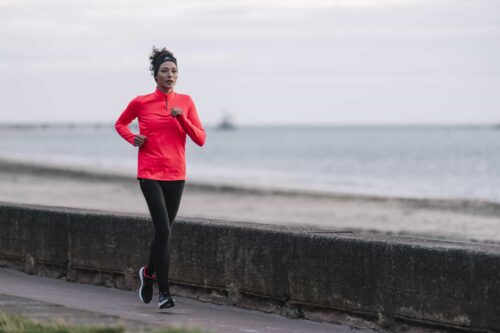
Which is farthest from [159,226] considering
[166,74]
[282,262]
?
[166,74]

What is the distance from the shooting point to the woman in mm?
7930

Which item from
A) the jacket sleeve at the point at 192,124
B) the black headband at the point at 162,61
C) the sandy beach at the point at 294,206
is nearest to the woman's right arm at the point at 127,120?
the black headband at the point at 162,61

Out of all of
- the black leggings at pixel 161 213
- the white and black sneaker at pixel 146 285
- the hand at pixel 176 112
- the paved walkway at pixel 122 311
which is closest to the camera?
the paved walkway at pixel 122 311

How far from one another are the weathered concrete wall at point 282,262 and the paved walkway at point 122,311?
184 millimetres

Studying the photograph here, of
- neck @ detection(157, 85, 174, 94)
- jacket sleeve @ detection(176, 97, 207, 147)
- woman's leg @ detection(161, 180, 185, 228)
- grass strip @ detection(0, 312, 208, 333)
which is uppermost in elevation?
neck @ detection(157, 85, 174, 94)

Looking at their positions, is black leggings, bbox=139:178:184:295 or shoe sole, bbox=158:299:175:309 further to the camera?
shoe sole, bbox=158:299:175:309

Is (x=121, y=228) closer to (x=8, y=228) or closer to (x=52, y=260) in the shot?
(x=52, y=260)

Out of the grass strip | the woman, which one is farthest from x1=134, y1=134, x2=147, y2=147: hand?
the grass strip

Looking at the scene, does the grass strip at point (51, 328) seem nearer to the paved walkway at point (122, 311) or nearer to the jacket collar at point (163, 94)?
the paved walkway at point (122, 311)

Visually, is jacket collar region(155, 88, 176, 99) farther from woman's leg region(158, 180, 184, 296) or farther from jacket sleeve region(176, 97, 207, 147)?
woman's leg region(158, 180, 184, 296)

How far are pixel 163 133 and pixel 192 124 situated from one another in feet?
0.77

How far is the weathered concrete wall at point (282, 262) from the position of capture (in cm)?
687

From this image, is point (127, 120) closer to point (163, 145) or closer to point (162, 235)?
point (163, 145)

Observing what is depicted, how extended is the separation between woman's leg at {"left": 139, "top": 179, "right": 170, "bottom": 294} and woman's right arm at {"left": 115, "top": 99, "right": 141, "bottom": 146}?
1.27 ft
